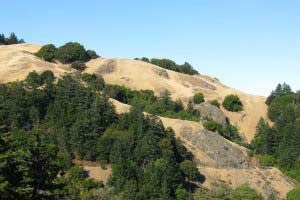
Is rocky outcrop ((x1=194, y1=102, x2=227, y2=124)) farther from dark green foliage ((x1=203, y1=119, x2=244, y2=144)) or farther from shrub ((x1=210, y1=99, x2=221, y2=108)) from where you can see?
shrub ((x1=210, y1=99, x2=221, y2=108))

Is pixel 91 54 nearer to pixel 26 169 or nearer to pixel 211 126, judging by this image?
pixel 211 126

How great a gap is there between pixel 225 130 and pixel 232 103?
28.6m

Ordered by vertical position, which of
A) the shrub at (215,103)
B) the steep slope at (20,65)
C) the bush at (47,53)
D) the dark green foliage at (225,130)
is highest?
the bush at (47,53)

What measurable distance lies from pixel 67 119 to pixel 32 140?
225ft

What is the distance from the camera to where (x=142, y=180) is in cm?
9588

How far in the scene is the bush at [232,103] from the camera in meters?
169

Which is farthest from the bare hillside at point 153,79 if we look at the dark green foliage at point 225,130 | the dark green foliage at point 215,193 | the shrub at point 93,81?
the dark green foliage at point 215,193

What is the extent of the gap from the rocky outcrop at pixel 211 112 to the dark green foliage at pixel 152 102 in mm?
3172

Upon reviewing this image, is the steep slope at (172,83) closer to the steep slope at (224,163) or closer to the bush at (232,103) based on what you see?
the bush at (232,103)

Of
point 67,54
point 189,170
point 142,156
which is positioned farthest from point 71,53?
point 189,170

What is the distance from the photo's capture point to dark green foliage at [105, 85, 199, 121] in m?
140

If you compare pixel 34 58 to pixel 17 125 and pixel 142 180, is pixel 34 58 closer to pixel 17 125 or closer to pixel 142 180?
pixel 17 125

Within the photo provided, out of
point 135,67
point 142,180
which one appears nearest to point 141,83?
point 135,67

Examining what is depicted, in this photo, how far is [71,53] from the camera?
165m
